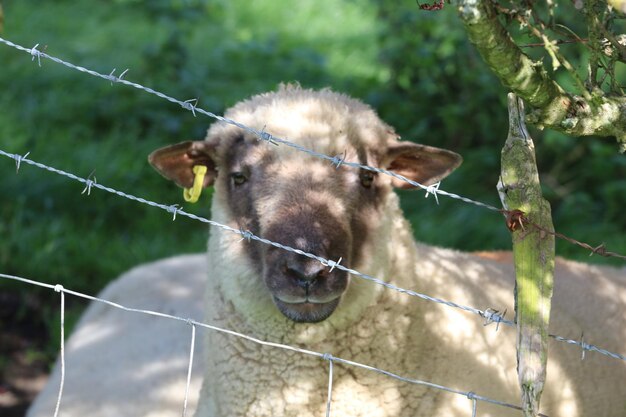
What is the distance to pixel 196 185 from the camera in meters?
3.35

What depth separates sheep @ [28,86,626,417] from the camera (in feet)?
9.74

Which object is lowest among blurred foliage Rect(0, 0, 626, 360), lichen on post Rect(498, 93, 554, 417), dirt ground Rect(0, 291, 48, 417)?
dirt ground Rect(0, 291, 48, 417)

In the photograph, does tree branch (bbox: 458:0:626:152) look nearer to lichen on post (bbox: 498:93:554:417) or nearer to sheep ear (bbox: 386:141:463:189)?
lichen on post (bbox: 498:93:554:417)

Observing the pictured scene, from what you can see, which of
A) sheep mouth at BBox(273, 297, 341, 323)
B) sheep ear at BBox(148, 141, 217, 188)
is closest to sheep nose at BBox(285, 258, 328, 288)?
sheep mouth at BBox(273, 297, 341, 323)

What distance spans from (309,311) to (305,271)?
0.18 m

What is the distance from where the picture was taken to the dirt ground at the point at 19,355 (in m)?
4.97

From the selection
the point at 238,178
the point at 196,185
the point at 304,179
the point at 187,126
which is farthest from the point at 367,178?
the point at 187,126

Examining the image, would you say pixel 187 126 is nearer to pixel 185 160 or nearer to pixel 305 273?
pixel 185 160

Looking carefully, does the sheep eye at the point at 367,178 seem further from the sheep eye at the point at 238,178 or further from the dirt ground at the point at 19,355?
the dirt ground at the point at 19,355

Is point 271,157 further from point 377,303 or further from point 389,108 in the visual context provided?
point 389,108

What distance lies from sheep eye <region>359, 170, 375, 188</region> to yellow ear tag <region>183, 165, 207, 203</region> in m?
0.59

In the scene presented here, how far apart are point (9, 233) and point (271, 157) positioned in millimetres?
3297

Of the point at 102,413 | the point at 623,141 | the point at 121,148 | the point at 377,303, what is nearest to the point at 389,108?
the point at 121,148

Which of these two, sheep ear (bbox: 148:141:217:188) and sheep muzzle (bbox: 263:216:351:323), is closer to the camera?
sheep muzzle (bbox: 263:216:351:323)
